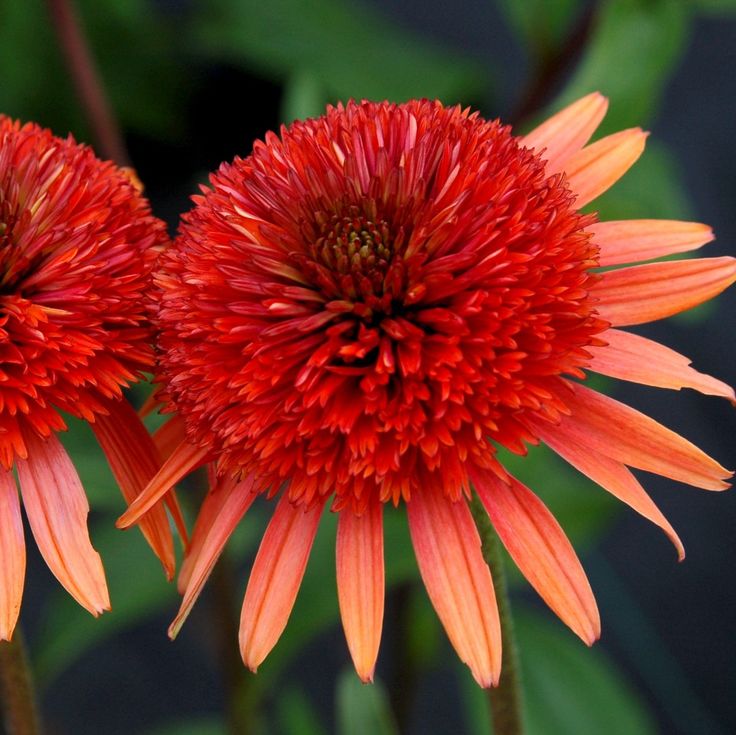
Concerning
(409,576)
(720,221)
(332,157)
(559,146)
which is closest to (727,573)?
(720,221)

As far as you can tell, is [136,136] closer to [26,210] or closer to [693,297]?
[26,210]

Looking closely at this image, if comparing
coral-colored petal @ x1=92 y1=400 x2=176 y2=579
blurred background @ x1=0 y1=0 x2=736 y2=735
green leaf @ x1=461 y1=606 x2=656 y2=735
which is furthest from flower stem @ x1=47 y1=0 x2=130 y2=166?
green leaf @ x1=461 y1=606 x2=656 y2=735

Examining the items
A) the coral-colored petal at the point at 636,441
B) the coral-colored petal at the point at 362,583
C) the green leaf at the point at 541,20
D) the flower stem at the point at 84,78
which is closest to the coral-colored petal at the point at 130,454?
the coral-colored petal at the point at 362,583

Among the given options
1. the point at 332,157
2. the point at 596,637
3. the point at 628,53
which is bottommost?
the point at 596,637

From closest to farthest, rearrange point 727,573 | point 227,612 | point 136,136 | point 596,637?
point 596,637 < point 227,612 < point 727,573 < point 136,136

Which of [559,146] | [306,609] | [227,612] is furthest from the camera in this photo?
[306,609]

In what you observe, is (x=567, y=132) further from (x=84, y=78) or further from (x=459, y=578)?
(x=84, y=78)

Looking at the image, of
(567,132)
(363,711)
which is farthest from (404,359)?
(363,711)
